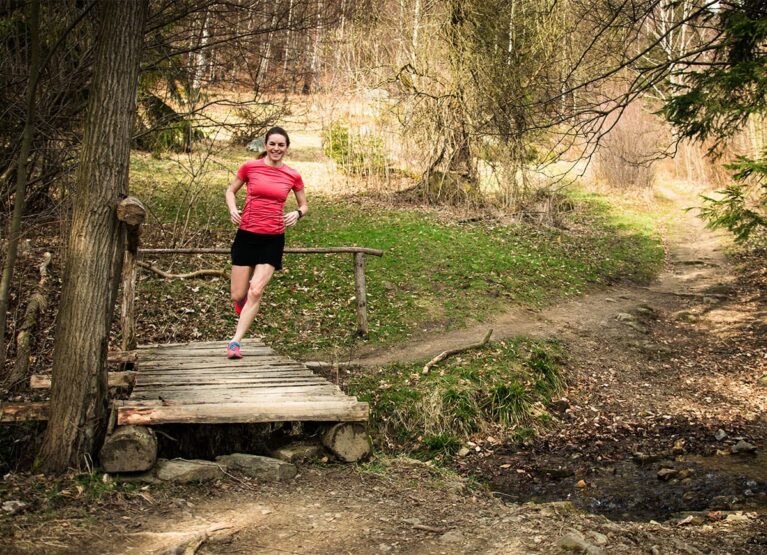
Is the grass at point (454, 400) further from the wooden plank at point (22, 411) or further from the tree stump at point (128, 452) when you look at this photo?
the wooden plank at point (22, 411)

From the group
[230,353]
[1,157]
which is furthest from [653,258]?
[1,157]

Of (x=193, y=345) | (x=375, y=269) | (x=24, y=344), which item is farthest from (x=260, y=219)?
(x=375, y=269)

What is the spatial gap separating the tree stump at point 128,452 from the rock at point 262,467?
0.64m

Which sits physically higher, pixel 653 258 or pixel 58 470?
pixel 653 258

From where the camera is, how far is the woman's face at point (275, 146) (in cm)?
666

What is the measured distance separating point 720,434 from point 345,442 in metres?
4.39

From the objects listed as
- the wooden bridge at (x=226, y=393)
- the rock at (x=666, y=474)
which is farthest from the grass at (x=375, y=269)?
the rock at (x=666, y=474)

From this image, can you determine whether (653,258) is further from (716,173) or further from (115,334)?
(115,334)

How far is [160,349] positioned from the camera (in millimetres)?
7910

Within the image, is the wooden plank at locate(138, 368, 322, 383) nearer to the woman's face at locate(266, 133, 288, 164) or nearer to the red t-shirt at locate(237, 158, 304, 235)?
the red t-shirt at locate(237, 158, 304, 235)

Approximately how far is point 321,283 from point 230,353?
14.8ft

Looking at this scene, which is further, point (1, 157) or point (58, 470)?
point (1, 157)

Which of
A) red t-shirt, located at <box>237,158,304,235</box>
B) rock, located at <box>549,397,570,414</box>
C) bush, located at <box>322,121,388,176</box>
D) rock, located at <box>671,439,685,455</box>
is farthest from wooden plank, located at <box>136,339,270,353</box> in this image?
bush, located at <box>322,121,388,176</box>

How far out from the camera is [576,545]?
434 cm
